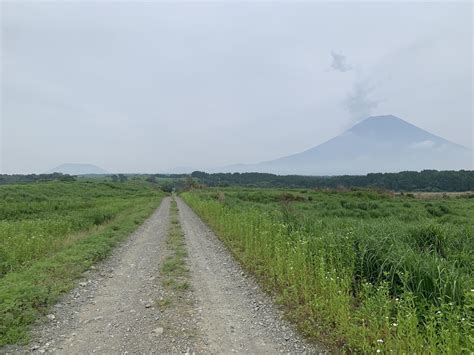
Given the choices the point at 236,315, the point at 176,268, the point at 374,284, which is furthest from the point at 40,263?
the point at 374,284

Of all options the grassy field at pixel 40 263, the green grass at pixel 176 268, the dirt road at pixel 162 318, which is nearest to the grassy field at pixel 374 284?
the dirt road at pixel 162 318

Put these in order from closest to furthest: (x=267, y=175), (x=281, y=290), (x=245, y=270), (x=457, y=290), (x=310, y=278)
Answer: (x=457, y=290) < (x=310, y=278) < (x=281, y=290) < (x=245, y=270) < (x=267, y=175)

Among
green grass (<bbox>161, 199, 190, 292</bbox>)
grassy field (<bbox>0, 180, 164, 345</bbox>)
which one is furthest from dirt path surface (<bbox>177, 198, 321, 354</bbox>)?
grassy field (<bbox>0, 180, 164, 345</bbox>)

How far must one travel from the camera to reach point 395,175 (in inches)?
3273

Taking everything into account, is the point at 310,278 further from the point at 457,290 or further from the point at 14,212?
the point at 14,212

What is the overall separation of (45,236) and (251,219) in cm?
769

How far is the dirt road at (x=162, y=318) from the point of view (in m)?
4.10

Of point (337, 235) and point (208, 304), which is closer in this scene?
point (208, 304)

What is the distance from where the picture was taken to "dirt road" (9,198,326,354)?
410 centimetres

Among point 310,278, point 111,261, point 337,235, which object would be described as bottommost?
point 111,261

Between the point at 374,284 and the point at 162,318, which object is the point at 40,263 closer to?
the point at 162,318

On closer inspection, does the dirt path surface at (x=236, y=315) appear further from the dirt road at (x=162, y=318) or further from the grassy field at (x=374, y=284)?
the grassy field at (x=374, y=284)

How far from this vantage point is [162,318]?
4.96 m

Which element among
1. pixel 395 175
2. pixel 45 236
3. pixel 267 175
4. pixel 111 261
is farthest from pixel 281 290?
pixel 267 175
